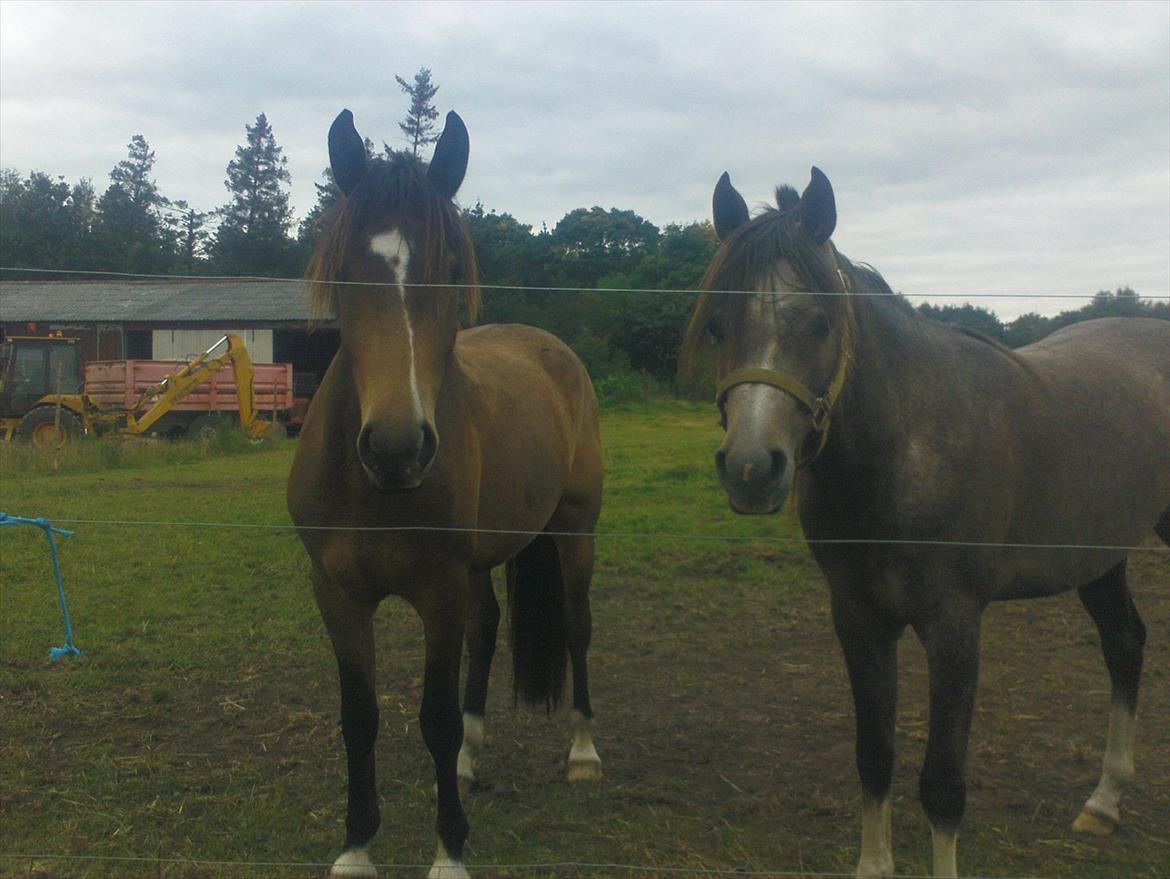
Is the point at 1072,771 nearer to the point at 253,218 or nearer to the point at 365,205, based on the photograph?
the point at 365,205

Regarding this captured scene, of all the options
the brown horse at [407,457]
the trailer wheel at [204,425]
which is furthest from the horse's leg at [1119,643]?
the trailer wheel at [204,425]

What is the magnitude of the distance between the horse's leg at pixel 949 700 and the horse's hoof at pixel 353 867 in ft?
5.69

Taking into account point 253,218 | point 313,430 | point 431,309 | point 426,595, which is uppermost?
Answer: point 253,218

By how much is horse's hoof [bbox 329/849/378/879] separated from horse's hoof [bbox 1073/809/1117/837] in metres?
2.45

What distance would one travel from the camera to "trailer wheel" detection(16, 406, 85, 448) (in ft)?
53.5

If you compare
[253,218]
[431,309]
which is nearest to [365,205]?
[431,309]

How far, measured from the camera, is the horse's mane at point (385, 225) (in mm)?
2711

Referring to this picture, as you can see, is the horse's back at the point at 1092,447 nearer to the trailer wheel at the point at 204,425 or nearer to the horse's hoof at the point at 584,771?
the horse's hoof at the point at 584,771

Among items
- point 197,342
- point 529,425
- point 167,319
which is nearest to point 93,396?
point 167,319

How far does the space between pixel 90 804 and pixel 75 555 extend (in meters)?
4.85

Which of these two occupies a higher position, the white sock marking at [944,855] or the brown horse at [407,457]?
the brown horse at [407,457]

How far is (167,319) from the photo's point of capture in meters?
20.5

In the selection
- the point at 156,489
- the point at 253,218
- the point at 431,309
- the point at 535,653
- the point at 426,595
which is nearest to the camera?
the point at 431,309

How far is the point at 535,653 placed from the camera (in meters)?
4.39
